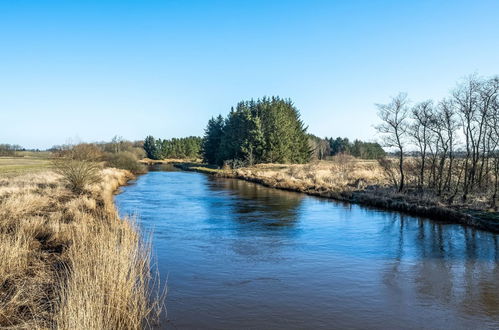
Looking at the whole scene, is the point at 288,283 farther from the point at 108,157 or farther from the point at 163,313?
the point at 108,157

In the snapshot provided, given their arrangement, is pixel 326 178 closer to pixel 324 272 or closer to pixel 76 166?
pixel 76 166

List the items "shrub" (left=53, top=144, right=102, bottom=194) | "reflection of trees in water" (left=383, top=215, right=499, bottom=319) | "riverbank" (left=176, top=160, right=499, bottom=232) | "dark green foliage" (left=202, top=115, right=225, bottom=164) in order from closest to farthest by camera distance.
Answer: "reflection of trees in water" (left=383, top=215, right=499, bottom=319), "riverbank" (left=176, top=160, right=499, bottom=232), "shrub" (left=53, top=144, right=102, bottom=194), "dark green foliage" (left=202, top=115, right=225, bottom=164)

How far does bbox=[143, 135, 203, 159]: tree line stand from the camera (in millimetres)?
123312

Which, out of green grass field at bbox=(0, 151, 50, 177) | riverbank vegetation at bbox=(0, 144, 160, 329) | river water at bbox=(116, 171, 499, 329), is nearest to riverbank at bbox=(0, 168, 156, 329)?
riverbank vegetation at bbox=(0, 144, 160, 329)

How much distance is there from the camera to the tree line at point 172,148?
123 meters

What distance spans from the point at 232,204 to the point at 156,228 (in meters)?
→ 9.35

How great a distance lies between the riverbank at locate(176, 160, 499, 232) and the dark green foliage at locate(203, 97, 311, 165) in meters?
7.37

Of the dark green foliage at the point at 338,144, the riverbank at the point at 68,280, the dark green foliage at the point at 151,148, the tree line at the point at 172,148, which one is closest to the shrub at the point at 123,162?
the riverbank at the point at 68,280

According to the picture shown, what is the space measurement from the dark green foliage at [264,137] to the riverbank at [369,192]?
24.2ft

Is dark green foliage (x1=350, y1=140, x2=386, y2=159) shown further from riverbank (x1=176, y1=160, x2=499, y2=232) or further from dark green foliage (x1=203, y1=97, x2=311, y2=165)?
riverbank (x1=176, y1=160, x2=499, y2=232)

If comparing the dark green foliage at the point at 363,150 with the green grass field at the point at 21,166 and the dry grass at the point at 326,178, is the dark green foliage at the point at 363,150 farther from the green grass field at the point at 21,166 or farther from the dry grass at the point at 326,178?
the green grass field at the point at 21,166

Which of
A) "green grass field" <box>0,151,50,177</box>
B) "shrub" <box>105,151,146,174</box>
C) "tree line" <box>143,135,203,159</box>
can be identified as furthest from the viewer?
"tree line" <box>143,135,203,159</box>

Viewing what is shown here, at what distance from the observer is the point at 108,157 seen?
58.7 m

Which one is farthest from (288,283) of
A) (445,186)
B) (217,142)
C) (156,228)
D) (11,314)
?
(217,142)
